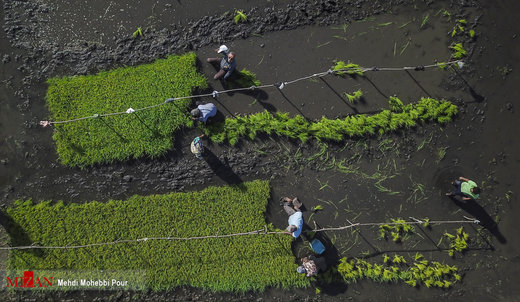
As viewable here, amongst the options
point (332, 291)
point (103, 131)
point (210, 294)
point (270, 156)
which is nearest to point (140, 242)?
point (210, 294)

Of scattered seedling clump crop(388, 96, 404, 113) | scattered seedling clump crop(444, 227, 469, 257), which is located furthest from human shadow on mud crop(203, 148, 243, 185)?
scattered seedling clump crop(444, 227, 469, 257)

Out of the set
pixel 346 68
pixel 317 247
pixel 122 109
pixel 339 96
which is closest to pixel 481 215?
pixel 317 247

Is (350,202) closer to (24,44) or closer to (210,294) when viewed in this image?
(210,294)

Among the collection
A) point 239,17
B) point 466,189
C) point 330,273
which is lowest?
point 330,273

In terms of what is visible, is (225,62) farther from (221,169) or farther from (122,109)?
(122,109)

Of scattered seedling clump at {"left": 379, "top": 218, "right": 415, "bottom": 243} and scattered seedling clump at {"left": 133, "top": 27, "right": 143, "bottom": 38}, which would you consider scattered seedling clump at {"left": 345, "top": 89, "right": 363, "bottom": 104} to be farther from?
scattered seedling clump at {"left": 133, "top": 27, "right": 143, "bottom": 38}

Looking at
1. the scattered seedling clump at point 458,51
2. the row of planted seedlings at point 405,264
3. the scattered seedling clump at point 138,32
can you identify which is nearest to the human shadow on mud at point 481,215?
the row of planted seedlings at point 405,264

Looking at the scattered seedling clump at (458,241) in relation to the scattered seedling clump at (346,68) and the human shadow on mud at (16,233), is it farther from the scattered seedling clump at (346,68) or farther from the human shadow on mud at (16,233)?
the human shadow on mud at (16,233)
